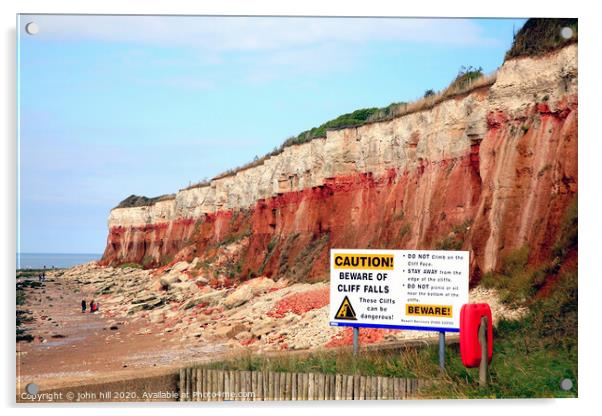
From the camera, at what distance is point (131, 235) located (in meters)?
43.4

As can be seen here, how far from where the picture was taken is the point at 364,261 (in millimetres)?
12242

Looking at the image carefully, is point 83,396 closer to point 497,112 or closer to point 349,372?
point 349,372

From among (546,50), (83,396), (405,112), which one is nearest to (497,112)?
(546,50)

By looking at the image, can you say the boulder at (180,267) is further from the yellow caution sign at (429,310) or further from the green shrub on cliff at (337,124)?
the yellow caution sign at (429,310)

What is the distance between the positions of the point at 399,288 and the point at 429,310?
0.54 meters

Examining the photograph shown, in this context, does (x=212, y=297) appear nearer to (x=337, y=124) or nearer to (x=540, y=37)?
(x=337, y=124)

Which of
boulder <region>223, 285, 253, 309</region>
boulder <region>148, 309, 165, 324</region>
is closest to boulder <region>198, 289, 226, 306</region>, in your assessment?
boulder <region>223, 285, 253, 309</region>

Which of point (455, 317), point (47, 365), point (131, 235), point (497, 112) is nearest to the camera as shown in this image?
point (455, 317)

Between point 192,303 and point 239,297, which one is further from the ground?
point 239,297

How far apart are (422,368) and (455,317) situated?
0.87 metres

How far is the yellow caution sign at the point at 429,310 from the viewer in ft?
38.5

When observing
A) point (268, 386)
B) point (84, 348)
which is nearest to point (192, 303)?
point (84, 348)

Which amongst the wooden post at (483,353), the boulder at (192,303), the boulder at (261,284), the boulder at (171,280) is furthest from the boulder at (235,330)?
the wooden post at (483,353)

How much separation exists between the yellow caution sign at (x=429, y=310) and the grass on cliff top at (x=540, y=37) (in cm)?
490
